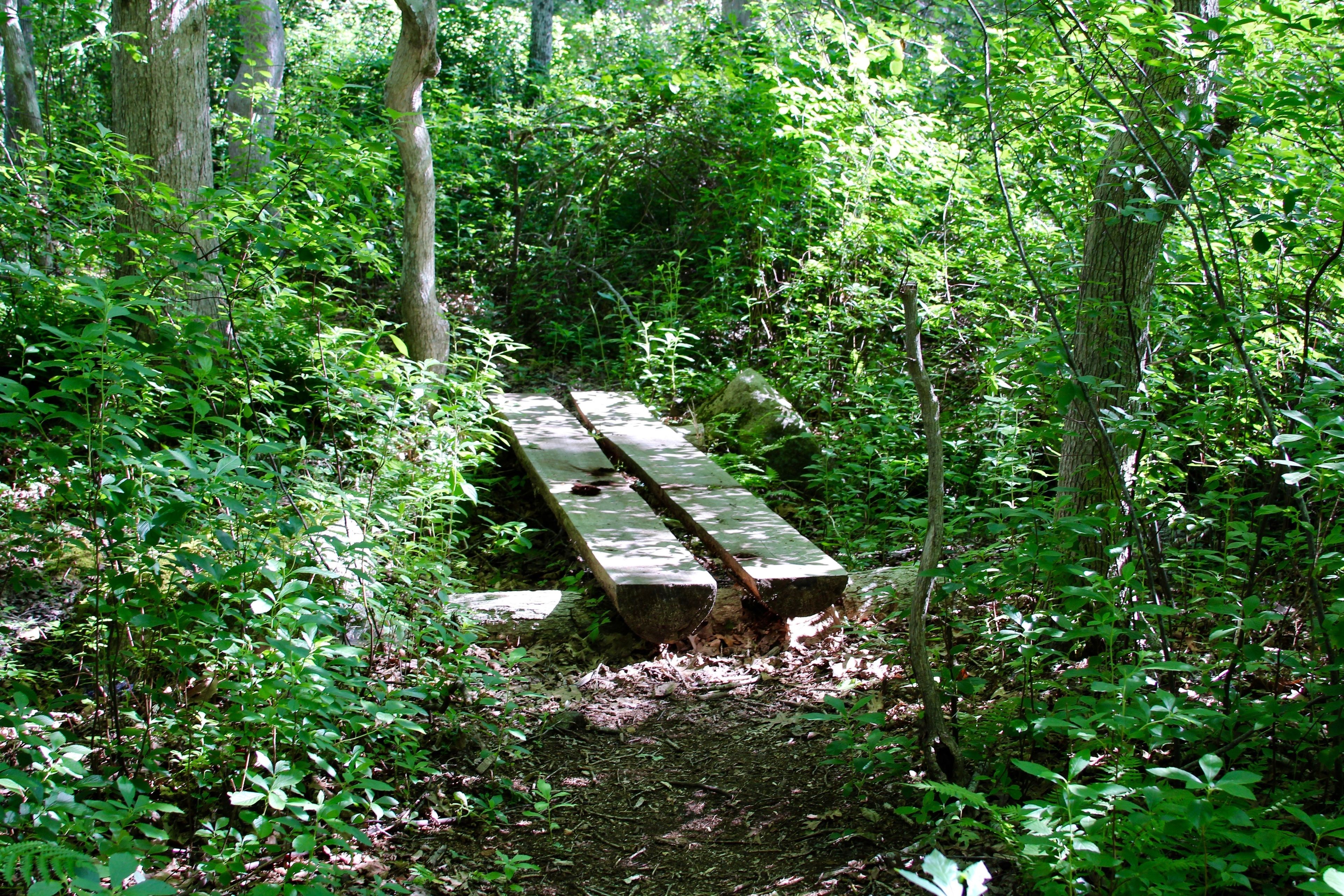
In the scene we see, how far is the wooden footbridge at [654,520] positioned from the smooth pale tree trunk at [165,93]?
2358 mm

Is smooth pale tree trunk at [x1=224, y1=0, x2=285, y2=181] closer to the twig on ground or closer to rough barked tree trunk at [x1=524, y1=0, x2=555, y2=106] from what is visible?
the twig on ground

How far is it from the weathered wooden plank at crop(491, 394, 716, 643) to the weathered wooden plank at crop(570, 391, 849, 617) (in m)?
0.18

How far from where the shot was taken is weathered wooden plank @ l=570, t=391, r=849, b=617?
4.23 metres

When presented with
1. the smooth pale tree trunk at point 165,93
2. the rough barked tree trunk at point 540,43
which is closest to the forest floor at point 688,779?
the smooth pale tree trunk at point 165,93

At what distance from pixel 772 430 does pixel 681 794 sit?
3.72 metres

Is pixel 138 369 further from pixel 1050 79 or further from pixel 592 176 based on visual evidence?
pixel 592 176

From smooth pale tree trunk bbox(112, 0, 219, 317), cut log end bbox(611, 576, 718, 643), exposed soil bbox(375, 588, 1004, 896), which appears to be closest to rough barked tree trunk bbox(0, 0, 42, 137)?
smooth pale tree trunk bbox(112, 0, 219, 317)

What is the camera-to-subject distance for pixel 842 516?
230 inches

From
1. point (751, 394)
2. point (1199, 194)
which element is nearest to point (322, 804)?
point (1199, 194)

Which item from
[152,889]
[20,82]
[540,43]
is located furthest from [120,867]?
[540,43]

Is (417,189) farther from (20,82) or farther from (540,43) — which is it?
(540,43)

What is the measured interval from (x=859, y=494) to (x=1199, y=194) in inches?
113

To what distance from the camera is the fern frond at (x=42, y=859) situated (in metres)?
1.61

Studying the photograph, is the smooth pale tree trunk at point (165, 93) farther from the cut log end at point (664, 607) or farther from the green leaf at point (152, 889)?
the green leaf at point (152, 889)
